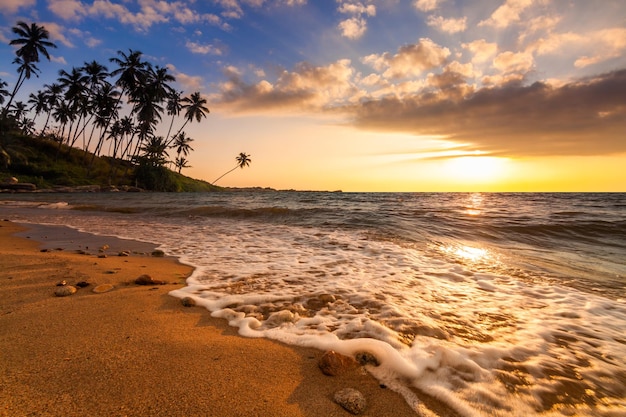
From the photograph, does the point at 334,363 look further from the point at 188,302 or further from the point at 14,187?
the point at 14,187

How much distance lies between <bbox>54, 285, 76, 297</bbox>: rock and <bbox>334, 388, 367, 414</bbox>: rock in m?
3.40

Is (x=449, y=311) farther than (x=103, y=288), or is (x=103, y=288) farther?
(x=103, y=288)

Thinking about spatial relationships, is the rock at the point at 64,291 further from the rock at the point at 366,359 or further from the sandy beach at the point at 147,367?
the rock at the point at 366,359

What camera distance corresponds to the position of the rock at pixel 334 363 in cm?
209

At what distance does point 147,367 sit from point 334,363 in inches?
50.9

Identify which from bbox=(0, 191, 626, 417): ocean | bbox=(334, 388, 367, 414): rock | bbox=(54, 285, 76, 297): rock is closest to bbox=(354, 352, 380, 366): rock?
bbox=(0, 191, 626, 417): ocean

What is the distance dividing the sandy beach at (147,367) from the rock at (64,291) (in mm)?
70

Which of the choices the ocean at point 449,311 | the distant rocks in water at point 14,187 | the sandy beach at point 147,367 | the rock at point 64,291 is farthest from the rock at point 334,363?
the distant rocks in water at point 14,187

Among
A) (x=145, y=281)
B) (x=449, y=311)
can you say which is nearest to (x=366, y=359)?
(x=449, y=311)

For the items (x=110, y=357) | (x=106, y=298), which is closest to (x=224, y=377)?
(x=110, y=357)

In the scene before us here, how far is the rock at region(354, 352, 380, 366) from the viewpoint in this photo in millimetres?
2227

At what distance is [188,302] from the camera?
3.35 meters

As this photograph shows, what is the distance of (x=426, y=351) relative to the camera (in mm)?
2404

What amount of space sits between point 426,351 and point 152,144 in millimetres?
64553
